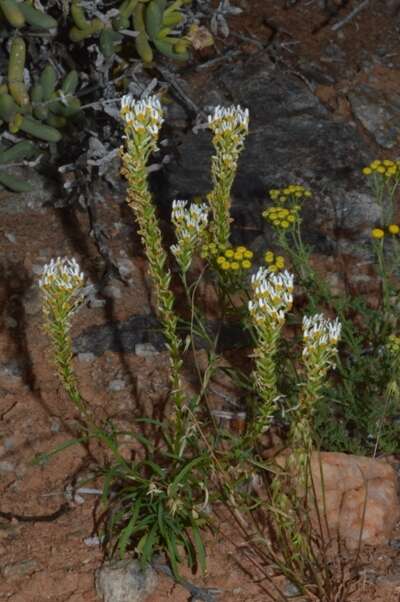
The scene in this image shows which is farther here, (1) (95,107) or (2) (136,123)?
(1) (95,107)

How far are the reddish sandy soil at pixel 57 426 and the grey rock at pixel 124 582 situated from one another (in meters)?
0.03

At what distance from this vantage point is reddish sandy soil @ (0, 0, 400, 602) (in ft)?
11.4

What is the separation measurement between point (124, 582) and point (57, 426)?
32.2 inches

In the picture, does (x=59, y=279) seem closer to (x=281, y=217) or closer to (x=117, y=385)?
(x=281, y=217)

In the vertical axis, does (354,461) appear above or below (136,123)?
below

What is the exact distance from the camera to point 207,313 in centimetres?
468

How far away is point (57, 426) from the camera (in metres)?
4.06

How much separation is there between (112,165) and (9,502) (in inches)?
93.0

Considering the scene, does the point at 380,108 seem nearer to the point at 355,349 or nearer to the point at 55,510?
the point at 355,349

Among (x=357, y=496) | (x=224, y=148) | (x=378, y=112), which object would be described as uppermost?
(x=224, y=148)

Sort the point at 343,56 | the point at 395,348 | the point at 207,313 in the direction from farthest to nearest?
the point at 343,56 < the point at 207,313 < the point at 395,348

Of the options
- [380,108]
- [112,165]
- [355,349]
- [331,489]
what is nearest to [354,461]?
[331,489]

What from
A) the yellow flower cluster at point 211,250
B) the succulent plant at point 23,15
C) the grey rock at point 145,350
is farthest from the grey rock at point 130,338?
the succulent plant at point 23,15

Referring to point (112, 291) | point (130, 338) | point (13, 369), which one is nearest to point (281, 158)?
point (112, 291)
